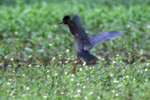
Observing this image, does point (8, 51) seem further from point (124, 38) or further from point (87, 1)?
point (87, 1)

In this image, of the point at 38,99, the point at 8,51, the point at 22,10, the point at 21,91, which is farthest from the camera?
the point at 22,10

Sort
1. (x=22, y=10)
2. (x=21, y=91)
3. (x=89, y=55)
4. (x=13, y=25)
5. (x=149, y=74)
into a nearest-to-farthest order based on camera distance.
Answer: (x=21, y=91) < (x=149, y=74) < (x=89, y=55) < (x=13, y=25) < (x=22, y=10)

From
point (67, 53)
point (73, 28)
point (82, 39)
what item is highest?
point (73, 28)

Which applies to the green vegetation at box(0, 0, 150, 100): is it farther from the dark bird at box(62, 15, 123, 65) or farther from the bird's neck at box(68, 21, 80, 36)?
the bird's neck at box(68, 21, 80, 36)

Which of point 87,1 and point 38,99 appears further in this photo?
point 87,1

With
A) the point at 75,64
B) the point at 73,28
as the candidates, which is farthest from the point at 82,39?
the point at 75,64

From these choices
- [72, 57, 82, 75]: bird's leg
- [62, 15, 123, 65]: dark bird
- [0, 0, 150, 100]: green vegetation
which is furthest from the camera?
[62, 15, 123, 65]: dark bird

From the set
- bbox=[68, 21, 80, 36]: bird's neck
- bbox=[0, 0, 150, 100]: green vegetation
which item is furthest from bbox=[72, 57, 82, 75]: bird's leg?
bbox=[68, 21, 80, 36]: bird's neck

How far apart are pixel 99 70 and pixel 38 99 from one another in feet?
3.93

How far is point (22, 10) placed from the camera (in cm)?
1184

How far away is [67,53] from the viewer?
887 centimetres

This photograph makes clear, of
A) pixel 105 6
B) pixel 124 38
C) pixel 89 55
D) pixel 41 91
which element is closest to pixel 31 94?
pixel 41 91

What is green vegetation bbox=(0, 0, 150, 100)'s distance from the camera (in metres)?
7.15

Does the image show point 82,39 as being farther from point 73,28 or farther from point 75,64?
point 75,64
